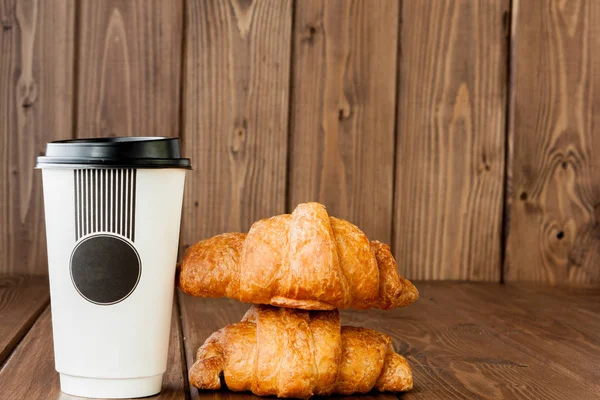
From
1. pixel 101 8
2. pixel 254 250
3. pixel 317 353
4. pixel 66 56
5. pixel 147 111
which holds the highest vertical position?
pixel 101 8

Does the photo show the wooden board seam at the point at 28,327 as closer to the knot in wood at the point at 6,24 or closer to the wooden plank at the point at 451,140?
the knot in wood at the point at 6,24

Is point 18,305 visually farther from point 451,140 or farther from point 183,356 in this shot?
point 451,140

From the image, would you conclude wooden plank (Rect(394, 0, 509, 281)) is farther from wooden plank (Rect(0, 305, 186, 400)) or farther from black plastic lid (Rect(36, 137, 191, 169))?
black plastic lid (Rect(36, 137, 191, 169))

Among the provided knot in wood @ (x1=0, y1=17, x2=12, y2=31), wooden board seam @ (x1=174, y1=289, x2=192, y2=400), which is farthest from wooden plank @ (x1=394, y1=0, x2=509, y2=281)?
knot in wood @ (x1=0, y1=17, x2=12, y2=31)

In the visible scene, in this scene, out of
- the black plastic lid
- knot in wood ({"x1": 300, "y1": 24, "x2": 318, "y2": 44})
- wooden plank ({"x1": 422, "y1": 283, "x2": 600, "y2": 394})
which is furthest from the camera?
knot in wood ({"x1": 300, "y1": 24, "x2": 318, "y2": 44})

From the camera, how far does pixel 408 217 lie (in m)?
1.89

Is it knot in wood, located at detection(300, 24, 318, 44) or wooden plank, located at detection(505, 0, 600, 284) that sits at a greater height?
knot in wood, located at detection(300, 24, 318, 44)

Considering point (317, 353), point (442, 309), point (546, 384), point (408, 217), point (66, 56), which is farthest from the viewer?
point (408, 217)

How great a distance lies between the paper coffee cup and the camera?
2.57 ft

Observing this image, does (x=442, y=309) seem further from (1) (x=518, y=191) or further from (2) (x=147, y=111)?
(2) (x=147, y=111)

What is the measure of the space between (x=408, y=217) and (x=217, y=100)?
0.58 meters

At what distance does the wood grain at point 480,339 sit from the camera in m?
0.92

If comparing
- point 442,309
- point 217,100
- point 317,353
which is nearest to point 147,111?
point 217,100

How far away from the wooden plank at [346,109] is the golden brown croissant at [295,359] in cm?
99
